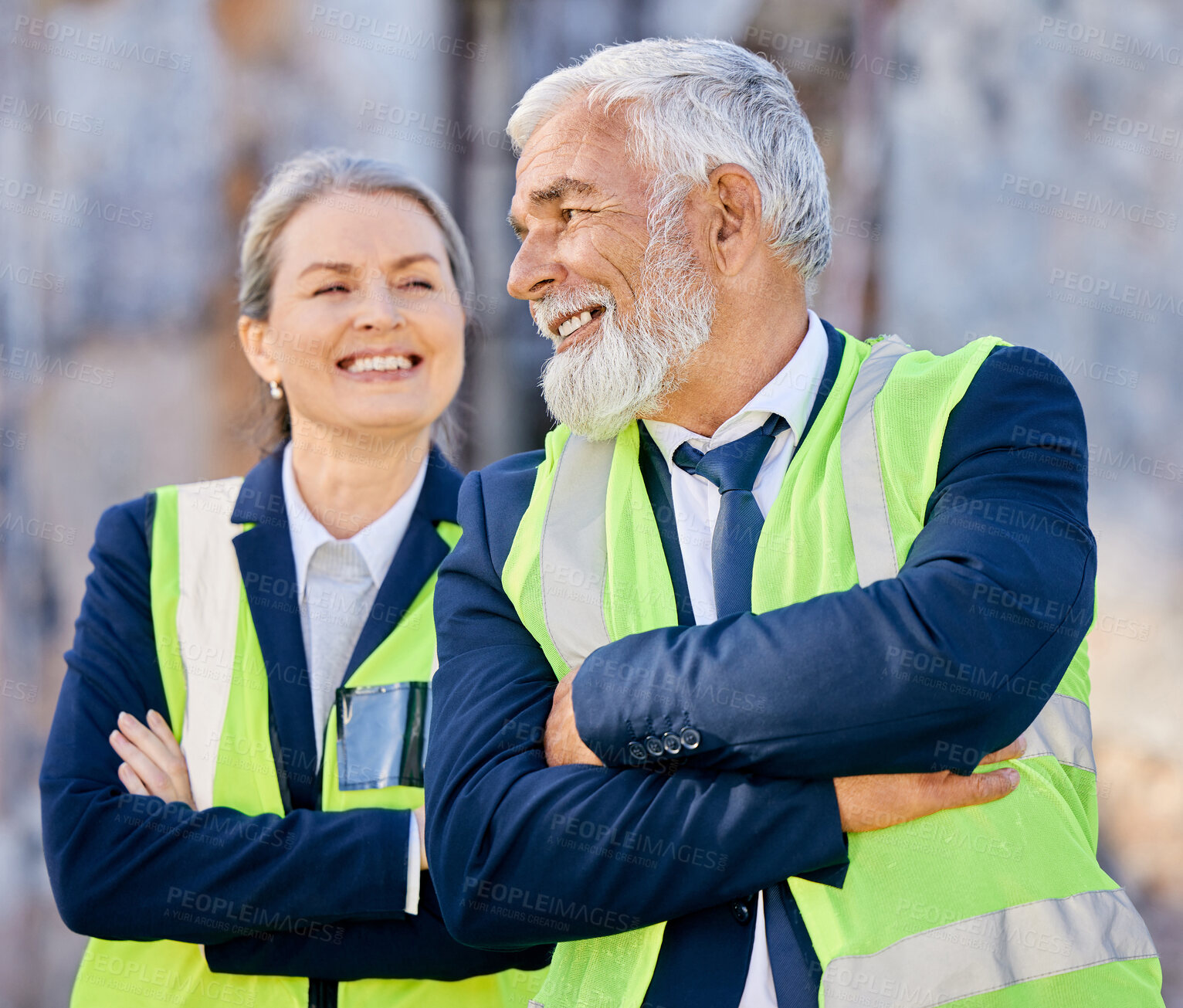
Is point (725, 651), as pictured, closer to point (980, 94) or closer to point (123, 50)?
point (980, 94)

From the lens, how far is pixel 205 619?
274cm

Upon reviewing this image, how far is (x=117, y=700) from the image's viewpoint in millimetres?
2623

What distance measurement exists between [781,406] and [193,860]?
56.2 inches

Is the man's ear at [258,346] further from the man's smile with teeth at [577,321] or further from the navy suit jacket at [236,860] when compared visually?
the man's smile with teeth at [577,321]

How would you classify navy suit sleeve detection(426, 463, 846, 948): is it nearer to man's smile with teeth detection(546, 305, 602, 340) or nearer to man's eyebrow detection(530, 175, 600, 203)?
man's smile with teeth detection(546, 305, 602, 340)

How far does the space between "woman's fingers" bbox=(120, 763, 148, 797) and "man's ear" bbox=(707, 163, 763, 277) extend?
5.16 ft

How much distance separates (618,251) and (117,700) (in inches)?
57.4

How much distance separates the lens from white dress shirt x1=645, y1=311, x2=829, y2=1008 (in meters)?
1.99

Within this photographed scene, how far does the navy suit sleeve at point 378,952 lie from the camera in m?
2.38

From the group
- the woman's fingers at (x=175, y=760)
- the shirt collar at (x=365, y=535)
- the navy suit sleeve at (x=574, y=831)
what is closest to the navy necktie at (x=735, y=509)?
the navy suit sleeve at (x=574, y=831)

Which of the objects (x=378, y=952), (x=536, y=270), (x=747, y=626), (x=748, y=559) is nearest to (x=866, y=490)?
(x=748, y=559)

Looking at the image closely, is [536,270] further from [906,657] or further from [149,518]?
[149,518]

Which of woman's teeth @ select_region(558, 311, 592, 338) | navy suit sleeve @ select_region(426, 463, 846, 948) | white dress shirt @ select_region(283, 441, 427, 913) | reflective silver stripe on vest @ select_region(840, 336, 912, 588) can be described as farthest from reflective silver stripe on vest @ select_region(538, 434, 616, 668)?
white dress shirt @ select_region(283, 441, 427, 913)

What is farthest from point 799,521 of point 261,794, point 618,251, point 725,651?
point 261,794
